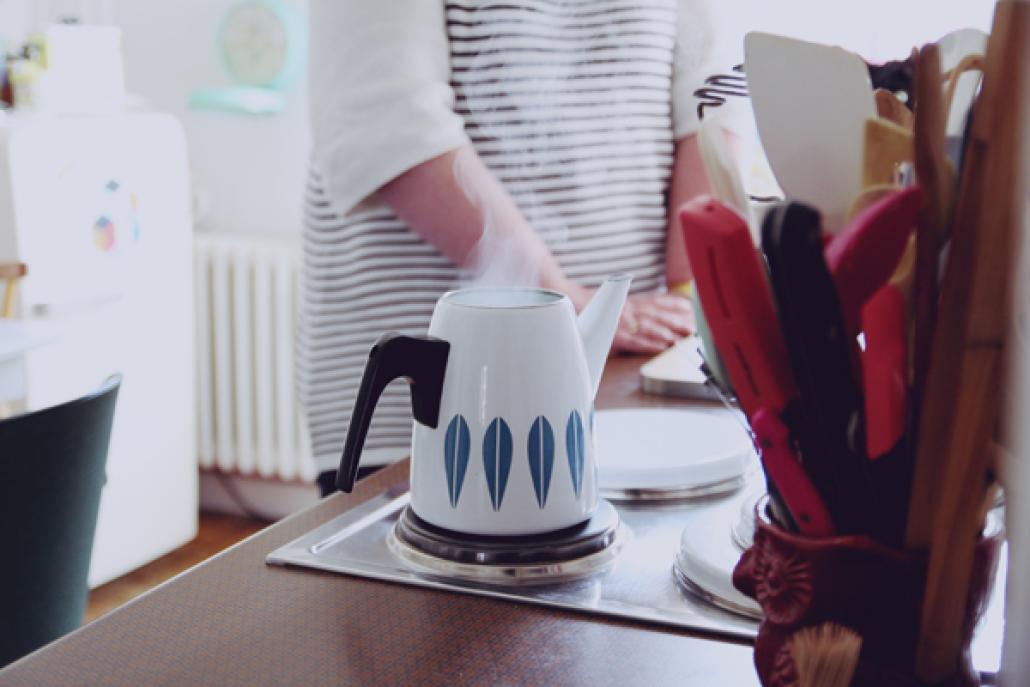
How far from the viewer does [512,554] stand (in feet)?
2.19

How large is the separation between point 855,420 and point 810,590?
2.8 inches

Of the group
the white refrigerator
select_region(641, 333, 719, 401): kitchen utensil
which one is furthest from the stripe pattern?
the white refrigerator

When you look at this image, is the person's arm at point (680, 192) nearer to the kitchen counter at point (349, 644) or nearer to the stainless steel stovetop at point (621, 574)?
the stainless steel stovetop at point (621, 574)

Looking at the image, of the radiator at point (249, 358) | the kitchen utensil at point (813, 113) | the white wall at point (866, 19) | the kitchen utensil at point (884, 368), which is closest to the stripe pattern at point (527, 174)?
the white wall at point (866, 19)

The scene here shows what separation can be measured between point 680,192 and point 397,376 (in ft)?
2.57

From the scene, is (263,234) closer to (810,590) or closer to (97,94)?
(97,94)

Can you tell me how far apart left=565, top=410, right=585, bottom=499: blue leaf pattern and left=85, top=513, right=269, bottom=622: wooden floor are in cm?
190

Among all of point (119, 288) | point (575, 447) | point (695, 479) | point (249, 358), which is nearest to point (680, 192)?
point (695, 479)

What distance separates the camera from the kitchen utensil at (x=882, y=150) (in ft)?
1.54

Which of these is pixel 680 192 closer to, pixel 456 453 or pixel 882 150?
pixel 456 453

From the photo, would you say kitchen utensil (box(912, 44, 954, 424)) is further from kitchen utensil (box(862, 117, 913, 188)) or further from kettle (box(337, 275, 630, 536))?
kettle (box(337, 275, 630, 536))

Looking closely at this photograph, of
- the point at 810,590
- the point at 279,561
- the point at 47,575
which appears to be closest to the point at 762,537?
the point at 810,590

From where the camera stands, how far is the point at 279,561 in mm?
690

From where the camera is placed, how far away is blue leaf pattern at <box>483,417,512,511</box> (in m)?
0.66
